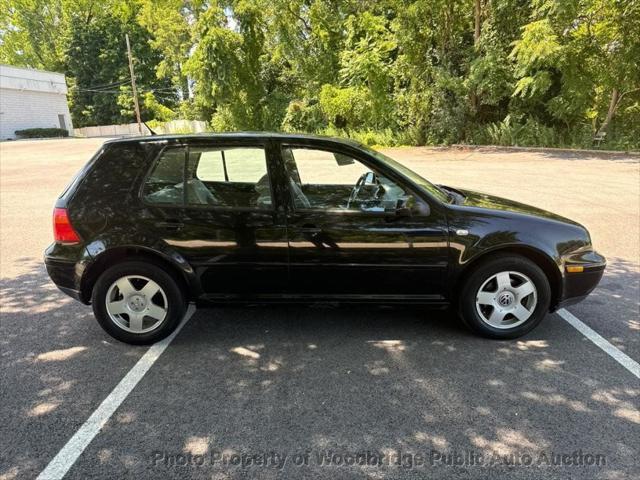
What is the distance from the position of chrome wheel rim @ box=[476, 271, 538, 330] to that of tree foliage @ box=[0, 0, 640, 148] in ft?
24.3

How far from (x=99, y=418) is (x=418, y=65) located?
22.4m

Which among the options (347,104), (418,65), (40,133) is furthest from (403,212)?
(40,133)

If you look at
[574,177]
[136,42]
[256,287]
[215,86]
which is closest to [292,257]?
[256,287]

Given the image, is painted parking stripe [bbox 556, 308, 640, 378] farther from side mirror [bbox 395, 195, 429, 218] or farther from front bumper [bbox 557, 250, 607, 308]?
side mirror [bbox 395, 195, 429, 218]

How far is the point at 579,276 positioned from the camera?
374 centimetres

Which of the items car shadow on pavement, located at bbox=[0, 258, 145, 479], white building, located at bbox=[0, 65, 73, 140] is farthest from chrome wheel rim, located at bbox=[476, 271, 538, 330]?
white building, located at bbox=[0, 65, 73, 140]

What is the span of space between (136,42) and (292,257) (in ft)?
226

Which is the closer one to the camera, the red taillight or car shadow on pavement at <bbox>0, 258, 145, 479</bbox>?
car shadow on pavement at <bbox>0, 258, 145, 479</bbox>

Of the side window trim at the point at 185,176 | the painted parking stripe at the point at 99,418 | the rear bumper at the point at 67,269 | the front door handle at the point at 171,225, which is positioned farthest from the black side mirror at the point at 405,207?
the rear bumper at the point at 67,269

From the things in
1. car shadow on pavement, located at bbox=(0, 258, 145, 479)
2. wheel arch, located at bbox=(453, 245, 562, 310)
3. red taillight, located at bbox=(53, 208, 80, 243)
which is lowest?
car shadow on pavement, located at bbox=(0, 258, 145, 479)

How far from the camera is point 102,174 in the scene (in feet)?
12.5

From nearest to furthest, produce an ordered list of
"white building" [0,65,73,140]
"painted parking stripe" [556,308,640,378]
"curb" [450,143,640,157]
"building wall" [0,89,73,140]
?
"painted parking stripe" [556,308,640,378]
"curb" [450,143,640,157]
"white building" [0,65,73,140]
"building wall" [0,89,73,140]

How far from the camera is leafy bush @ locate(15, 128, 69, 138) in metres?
45.2

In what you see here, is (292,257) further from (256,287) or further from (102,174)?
(102,174)
